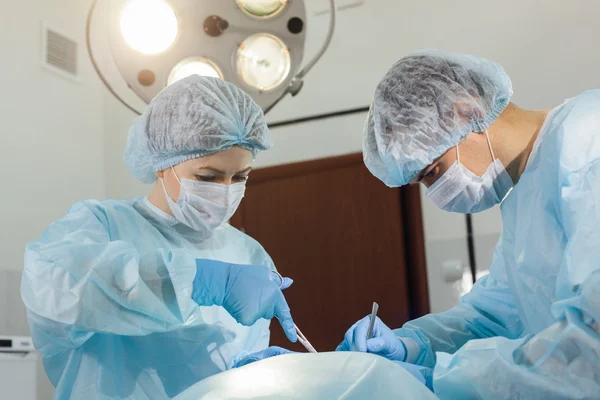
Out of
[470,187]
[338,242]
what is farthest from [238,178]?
[338,242]

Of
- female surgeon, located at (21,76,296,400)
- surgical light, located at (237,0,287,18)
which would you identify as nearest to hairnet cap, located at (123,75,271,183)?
female surgeon, located at (21,76,296,400)

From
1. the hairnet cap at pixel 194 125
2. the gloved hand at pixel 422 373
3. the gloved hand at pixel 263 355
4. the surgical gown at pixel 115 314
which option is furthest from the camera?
the hairnet cap at pixel 194 125

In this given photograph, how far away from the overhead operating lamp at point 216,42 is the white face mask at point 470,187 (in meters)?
0.74

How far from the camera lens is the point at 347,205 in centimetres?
289

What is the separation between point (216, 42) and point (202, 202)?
0.62 metres

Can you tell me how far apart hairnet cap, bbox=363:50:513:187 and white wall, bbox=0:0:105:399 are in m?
2.11

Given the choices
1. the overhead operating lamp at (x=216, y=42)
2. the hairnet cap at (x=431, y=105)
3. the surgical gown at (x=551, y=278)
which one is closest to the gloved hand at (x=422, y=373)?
the surgical gown at (x=551, y=278)

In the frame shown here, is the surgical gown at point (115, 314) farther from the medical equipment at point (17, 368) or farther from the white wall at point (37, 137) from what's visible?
the white wall at point (37, 137)

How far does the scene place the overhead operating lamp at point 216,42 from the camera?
1.96 meters

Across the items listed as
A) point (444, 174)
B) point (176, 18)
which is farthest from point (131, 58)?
point (444, 174)

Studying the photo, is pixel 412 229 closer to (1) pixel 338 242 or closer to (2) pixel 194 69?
(1) pixel 338 242

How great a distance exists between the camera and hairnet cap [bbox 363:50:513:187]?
1330mm

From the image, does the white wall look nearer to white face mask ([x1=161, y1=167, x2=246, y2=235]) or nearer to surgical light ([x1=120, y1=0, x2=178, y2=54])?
surgical light ([x1=120, y1=0, x2=178, y2=54])

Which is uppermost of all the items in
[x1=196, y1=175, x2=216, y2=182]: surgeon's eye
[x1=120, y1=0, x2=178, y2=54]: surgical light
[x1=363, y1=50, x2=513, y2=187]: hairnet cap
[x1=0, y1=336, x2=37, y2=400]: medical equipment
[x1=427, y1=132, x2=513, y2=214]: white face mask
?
[x1=120, y1=0, x2=178, y2=54]: surgical light
